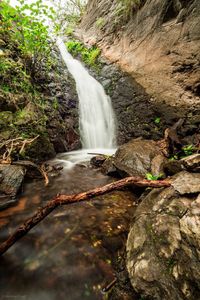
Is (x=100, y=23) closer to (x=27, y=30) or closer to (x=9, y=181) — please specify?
(x=27, y=30)

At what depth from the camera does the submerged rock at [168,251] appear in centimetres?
139

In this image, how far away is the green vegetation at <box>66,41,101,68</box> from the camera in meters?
9.41

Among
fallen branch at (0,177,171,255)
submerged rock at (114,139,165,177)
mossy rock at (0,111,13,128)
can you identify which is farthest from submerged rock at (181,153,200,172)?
mossy rock at (0,111,13,128)

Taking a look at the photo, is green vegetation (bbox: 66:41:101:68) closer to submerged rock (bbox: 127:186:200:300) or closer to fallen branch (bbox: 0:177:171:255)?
fallen branch (bbox: 0:177:171:255)

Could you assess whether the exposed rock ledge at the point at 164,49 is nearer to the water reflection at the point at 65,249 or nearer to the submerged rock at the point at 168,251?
the water reflection at the point at 65,249

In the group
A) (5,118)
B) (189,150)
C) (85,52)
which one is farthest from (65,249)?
(85,52)

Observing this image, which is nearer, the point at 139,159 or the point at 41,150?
the point at 139,159

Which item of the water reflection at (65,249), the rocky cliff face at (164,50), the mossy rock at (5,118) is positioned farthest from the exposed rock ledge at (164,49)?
the mossy rock at (5,118)

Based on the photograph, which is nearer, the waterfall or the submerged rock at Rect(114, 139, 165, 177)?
the submerged rock at Rect(114, 139, 165, 177)

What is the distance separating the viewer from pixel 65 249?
2.09 m

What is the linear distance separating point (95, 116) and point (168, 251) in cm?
666

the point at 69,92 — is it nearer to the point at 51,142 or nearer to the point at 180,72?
the point at 51,142

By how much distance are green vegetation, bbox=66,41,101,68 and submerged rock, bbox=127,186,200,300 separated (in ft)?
29.5

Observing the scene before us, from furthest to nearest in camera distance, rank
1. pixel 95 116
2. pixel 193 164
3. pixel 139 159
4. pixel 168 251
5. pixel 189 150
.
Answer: pixel 95 116 < pixel 139 159 < pixel 189 150 < pixel 193 164 < pixel 168 251
